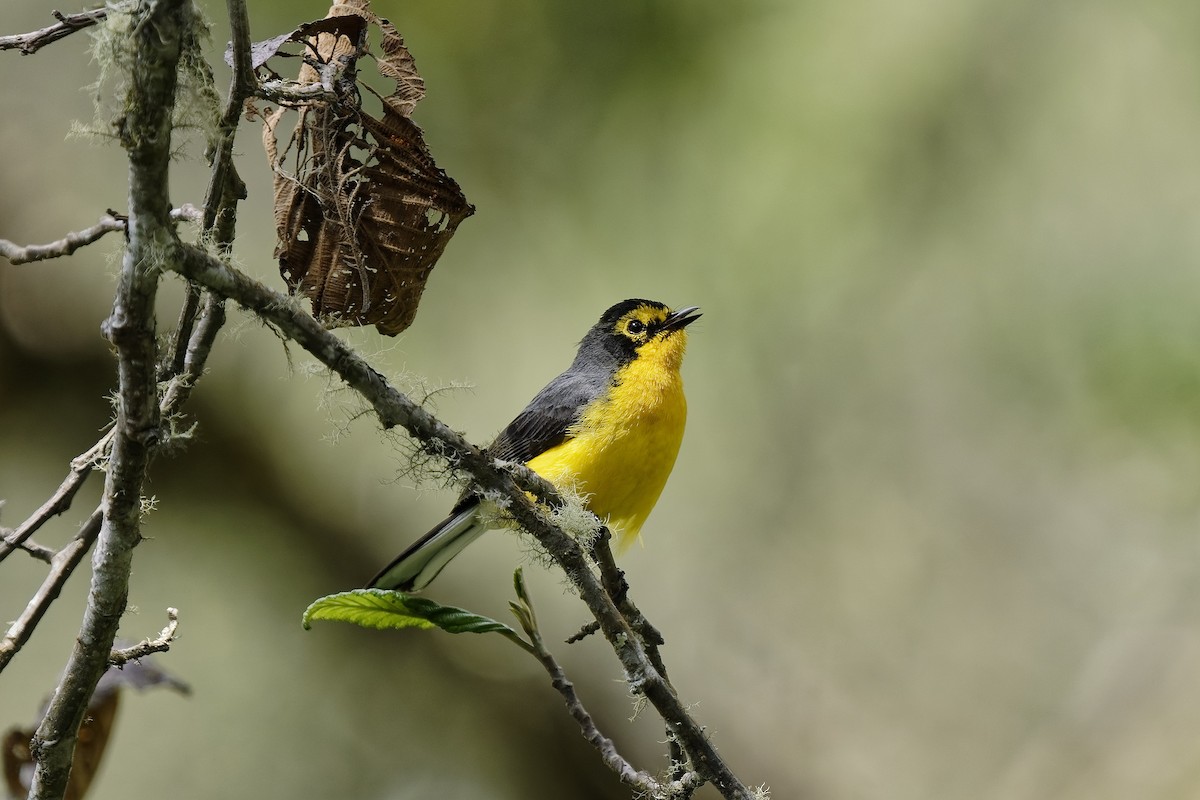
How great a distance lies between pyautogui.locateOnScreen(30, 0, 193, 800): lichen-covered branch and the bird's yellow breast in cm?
223

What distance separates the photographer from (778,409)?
6.86 m

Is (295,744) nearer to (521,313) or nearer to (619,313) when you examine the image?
(521,313)

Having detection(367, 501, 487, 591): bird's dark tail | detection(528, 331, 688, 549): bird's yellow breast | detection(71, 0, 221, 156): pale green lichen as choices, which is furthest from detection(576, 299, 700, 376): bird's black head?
detection(71, 0, 221, 156): pale green lichen

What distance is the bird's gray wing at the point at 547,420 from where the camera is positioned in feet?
13.9

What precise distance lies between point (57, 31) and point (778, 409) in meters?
5.44

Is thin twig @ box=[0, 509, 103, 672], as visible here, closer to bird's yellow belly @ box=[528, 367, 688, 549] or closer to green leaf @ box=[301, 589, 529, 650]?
green leaf @ box=[301, 589, 529, 650]

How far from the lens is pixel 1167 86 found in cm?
705

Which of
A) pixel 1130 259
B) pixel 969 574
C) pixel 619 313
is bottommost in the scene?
pixel 619 313

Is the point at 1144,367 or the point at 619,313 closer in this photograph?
the point at 619,313

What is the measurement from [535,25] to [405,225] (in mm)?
5192

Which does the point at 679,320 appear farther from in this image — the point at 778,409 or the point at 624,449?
the point at 778,409

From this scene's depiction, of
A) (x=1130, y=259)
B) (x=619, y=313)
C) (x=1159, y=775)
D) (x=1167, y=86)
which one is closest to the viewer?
(x=619, y=313)

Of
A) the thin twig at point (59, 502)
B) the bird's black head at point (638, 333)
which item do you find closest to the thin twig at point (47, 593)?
the thin twig at point (59, 502)

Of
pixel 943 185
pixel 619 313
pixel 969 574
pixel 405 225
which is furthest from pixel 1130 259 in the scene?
pixel 405 225
